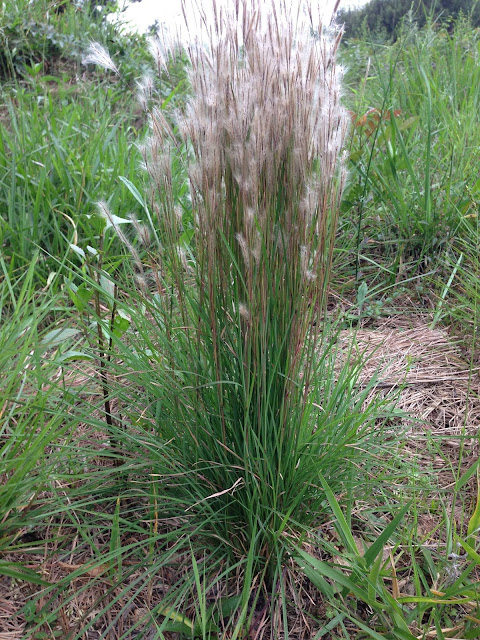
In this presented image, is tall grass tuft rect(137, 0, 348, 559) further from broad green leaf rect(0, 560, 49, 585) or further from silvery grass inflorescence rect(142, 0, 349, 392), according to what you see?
broad green leaf rect(0, 560, 49, 585)

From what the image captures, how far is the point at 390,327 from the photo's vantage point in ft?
7.66

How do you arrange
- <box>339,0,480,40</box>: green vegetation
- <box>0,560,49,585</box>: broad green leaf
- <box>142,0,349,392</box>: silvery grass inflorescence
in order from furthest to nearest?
<box>339,0,480,40</box>: green vegetation < <box>0,560,49,585</box>: broad green leaf < <box>142,0,349,392</box>: silvery grass inflorescence

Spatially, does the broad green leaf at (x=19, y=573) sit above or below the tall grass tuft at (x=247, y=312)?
below

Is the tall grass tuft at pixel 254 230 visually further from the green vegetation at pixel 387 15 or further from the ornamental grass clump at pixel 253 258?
the green vegetation at pixel 387 15

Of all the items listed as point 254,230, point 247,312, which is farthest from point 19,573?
point 254,230

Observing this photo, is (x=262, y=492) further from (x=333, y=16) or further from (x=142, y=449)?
(x=333, y=16)

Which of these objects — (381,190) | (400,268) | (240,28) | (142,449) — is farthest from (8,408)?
(381,190)

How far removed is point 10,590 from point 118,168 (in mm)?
1993

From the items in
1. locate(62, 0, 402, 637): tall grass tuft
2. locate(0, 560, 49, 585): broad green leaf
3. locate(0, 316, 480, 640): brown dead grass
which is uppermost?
locate(62, 0, 402, 637): tall grass tuft

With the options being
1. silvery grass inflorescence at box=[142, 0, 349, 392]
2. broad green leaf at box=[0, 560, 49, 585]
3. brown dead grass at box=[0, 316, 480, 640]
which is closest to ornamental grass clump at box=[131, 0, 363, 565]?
silvery grass inflorescence at box=[142, 0, 349, 392]

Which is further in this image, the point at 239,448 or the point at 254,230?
the point at 239,448

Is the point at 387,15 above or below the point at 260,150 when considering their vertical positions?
below

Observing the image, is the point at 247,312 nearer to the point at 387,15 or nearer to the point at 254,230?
the point at 254,230

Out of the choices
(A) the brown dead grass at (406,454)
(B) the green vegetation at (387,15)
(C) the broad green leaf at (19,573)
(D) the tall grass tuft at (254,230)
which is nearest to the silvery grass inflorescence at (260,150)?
→ (D) the tall grass tuft at (254,230)
